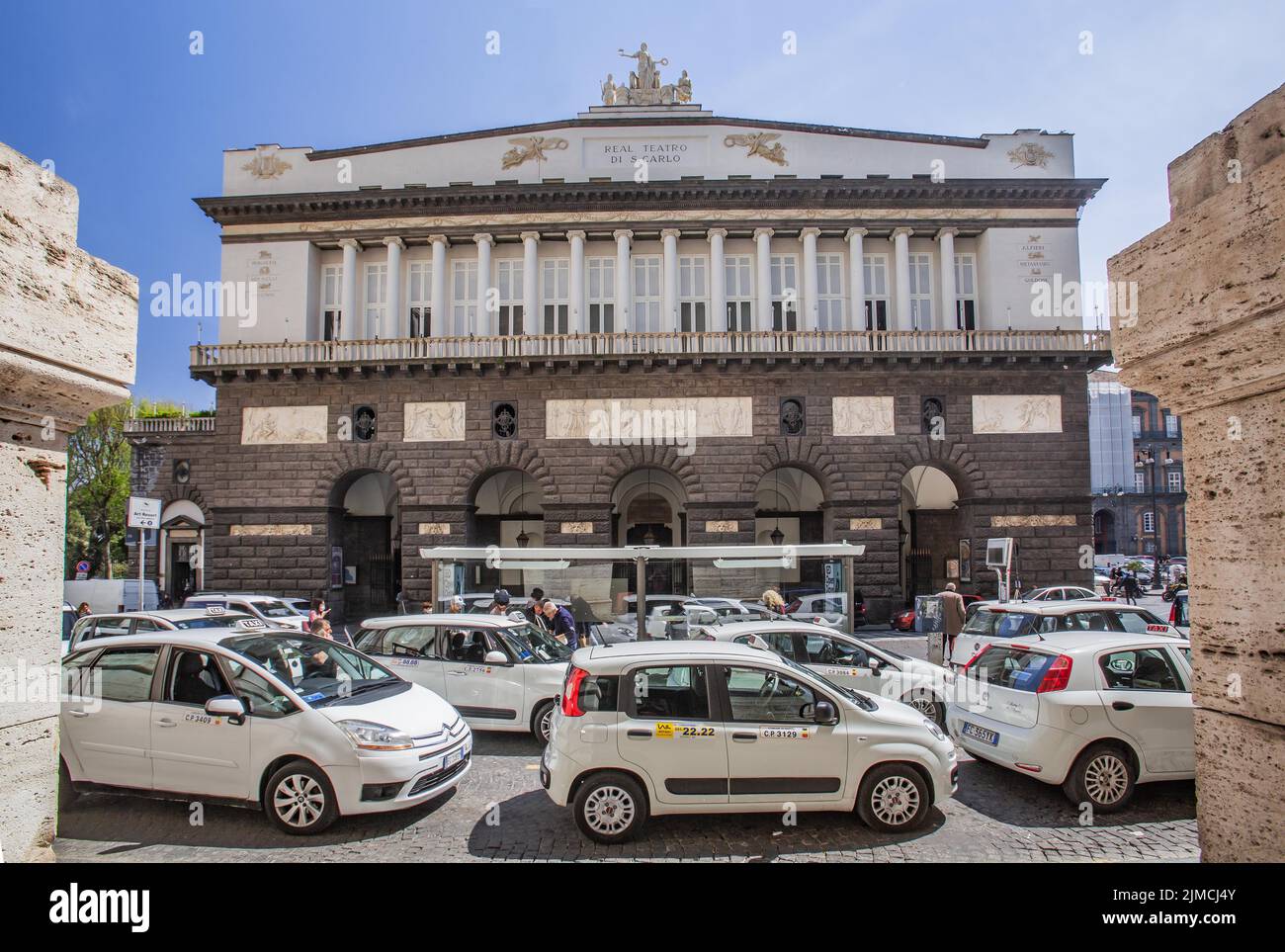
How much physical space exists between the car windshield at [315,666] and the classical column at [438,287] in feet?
70.6

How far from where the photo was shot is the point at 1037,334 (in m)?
25.4

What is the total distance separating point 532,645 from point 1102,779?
6.52m

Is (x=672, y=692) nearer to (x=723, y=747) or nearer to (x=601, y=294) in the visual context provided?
(x=723, y=747)

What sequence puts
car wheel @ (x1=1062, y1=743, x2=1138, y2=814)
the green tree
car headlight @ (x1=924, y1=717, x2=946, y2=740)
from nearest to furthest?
car headlight @ (x1=924, y1=717, x2=946, y2=740) < car wheel @ (x1=1062, y1=743, x2=1138, y2=814) < the green tree

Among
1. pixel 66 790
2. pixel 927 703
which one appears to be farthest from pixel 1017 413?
pixel 66 790

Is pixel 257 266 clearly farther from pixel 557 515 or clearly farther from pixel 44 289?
pixel 44 289

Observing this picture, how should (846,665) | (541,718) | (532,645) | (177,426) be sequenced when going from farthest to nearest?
(177,426), (532,645), (846,665), (541,718)

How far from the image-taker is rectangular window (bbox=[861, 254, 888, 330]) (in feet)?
90.0

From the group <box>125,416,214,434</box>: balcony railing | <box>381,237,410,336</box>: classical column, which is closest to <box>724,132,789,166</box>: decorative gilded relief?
<box>381,237,410,336</box>: classical column

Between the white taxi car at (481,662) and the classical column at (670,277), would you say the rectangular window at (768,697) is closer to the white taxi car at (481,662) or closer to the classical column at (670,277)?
the white taxi car at (481,662)

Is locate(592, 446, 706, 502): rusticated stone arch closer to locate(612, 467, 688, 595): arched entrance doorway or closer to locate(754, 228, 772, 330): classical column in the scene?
locate(612, 467, 688, 595): arched entrance doorway

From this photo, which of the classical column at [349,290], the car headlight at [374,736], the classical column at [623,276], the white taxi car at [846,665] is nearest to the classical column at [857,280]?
the classical column at [623,276]

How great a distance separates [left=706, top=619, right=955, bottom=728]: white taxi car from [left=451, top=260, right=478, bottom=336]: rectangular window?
2148cm

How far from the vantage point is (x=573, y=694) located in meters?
5.95
